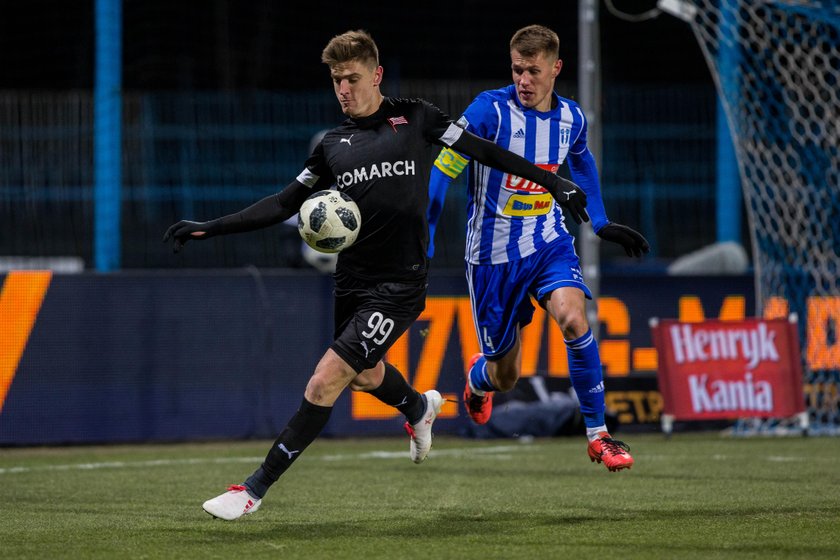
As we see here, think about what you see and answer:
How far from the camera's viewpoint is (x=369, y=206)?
256 inches

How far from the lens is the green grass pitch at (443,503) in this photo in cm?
557

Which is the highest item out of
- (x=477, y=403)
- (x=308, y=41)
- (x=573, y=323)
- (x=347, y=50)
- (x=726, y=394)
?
(x=308, y=41)

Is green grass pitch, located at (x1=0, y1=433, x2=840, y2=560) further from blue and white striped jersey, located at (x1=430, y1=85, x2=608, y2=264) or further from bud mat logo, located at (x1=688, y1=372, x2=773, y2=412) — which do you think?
blue and white striped jersey, located at (x1=430, y1=85, x2=608, y2=264)

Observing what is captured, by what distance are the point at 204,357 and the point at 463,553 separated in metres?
6.46

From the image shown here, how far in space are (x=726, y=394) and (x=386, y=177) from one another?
229 inches

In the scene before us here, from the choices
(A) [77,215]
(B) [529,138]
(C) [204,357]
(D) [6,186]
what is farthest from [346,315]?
(D) [6,186]

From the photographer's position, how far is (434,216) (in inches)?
292

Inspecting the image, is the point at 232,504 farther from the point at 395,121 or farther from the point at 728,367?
the point at 728,367

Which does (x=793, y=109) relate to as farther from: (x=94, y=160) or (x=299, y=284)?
(x=94, y=160)

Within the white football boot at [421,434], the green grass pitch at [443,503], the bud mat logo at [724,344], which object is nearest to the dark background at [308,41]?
the bud mat logo at [724,344]

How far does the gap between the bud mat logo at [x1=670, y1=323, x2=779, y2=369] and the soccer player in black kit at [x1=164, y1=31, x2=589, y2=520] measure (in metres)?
5.22

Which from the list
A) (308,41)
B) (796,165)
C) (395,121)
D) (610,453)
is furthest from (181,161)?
(308,41)

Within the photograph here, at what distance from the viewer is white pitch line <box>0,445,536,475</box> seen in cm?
941

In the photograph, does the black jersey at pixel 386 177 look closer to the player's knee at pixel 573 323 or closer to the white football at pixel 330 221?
the white football at pixel 330 221
